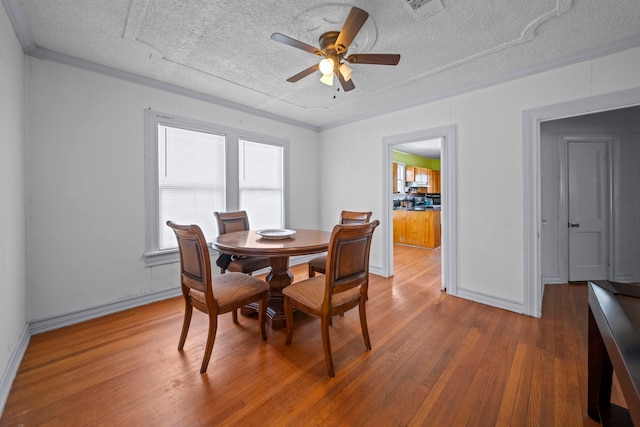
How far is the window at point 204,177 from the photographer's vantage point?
291 centimetres

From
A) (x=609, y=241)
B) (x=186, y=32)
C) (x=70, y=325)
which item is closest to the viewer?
(x=186, y=32)

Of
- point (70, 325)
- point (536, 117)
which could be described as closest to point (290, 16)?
point (536, 117)

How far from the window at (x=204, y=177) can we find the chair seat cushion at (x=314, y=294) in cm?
188

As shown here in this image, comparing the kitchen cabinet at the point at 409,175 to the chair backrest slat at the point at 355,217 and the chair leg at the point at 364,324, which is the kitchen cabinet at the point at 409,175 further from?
the chair leg at the point at 364,324

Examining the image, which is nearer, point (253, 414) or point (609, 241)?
point (253, 414)

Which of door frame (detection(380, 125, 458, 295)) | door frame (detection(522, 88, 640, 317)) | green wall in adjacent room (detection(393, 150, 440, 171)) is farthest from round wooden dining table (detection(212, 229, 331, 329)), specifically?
green wall in adjacent room (detection(393, 150, 440, 171))

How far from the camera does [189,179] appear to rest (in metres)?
3.21

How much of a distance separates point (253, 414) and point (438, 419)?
988 mm

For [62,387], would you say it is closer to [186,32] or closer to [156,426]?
[156,426]

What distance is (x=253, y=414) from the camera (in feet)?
4.63

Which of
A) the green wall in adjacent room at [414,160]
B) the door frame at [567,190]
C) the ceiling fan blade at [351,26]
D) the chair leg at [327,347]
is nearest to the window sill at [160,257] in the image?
the chair leg at [327,347]

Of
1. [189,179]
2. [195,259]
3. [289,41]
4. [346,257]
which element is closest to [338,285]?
[346,257]

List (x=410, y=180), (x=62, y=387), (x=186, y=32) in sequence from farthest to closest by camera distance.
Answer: (x=410, y=180)
(x=186, y=32)
(x=62, y=387)

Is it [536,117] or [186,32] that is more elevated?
[186,32]
